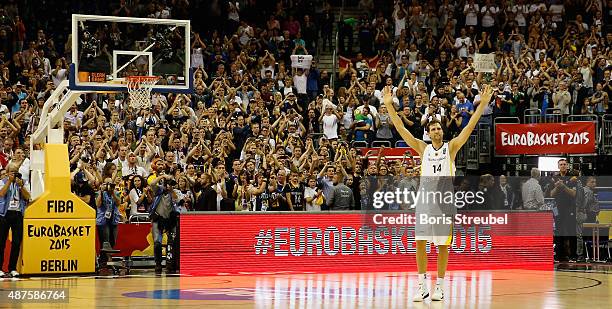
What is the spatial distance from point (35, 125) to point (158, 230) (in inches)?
186

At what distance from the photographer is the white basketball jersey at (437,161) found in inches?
544

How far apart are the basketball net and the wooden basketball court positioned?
328 cm

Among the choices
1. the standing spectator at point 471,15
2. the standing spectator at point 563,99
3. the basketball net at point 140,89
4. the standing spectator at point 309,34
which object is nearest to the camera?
the basketball net at point 140,89

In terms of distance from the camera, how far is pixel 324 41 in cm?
3291

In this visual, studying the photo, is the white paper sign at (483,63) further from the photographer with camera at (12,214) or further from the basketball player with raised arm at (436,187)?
the basketball player with raised arm at (436,187)

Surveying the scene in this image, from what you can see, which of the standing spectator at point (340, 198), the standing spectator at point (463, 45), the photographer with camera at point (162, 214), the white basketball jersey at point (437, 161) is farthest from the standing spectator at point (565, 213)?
the white basketball jersey at point (437, 161)

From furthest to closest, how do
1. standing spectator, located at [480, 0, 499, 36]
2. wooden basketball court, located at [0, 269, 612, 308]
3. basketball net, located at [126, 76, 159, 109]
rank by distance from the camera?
standing spectator, located at [480, 0, 499, 36], basketball net, located at [126, 76, 159, 109], wooden basketball court, located at [0, 269, 612, 308]

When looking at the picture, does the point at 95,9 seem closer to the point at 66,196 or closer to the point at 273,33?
the point at 273,33

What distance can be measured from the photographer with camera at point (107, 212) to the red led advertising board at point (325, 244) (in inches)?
79.3

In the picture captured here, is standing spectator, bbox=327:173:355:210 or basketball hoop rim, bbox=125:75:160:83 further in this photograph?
standing spectator, bbox=327:173:355:210

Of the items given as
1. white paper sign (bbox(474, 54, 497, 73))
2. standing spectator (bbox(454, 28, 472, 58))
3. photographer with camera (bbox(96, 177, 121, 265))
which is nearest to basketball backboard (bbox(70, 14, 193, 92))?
photographer with camera (bbox(96, 177, 121, 265))

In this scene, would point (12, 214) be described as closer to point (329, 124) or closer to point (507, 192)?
point (329, 124)

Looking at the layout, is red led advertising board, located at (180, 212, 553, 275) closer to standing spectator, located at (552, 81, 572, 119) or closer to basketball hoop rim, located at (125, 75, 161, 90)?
basketball hoop rim, located at (125, 75, 161, 90)

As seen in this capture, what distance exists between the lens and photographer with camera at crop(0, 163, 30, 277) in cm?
1903
